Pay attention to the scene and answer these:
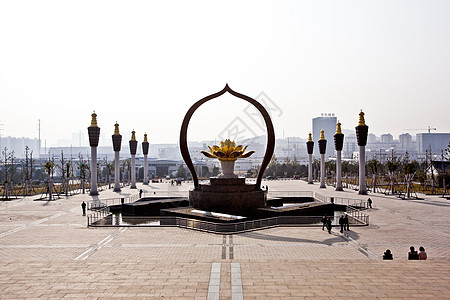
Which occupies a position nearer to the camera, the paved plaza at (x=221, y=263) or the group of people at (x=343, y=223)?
the paved plaza at (x=221, y=263)

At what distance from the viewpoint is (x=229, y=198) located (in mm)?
24547

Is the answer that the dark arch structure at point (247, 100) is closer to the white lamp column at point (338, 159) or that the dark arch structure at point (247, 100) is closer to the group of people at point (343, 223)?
the group of people at point (343, 223)

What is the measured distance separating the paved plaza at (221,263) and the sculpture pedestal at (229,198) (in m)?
5.85

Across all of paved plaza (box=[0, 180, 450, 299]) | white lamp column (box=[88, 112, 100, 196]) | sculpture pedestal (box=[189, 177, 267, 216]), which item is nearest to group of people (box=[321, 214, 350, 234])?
paved plaza (box=[0, 180, 450, 299])

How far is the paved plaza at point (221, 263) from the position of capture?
A: 9883 mm

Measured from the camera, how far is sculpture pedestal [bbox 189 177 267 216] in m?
24.6

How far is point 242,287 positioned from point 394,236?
9885 mm

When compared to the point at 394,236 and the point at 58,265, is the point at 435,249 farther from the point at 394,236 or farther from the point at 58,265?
the point at 58,265

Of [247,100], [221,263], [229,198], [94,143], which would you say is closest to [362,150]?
[247,100]

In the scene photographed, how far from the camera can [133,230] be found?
1892 centimetres

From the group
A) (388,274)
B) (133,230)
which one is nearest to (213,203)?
(133,230)

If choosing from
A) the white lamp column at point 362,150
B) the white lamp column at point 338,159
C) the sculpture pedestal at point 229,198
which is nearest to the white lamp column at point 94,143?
the sculpture pedestal at point 229,198

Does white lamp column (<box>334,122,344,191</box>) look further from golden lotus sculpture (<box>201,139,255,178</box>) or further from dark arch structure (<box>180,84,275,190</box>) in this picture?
golden lotus sculpture (<box>201,139,255,178</box>)

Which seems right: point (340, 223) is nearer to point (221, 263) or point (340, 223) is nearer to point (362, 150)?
point (221, 263)
